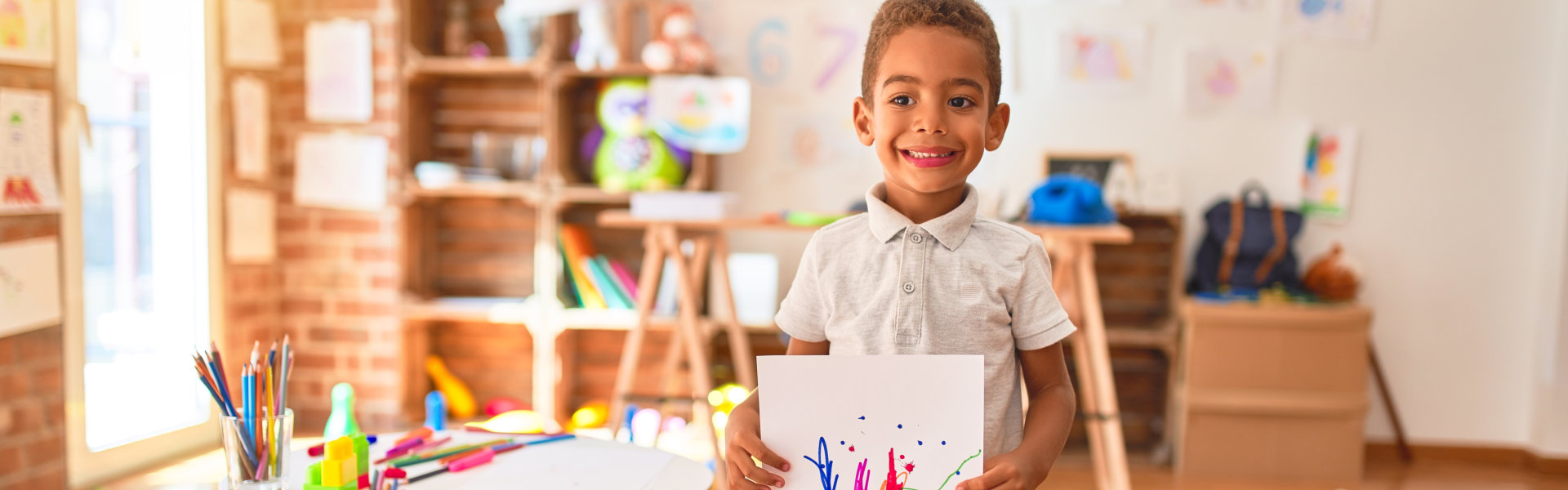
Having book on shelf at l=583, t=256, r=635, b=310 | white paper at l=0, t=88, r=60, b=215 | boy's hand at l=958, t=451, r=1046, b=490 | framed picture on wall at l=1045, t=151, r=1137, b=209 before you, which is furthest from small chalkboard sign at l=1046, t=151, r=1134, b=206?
white paper at l=0, t=88, r=60, b=215

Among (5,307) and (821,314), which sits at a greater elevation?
(821,314)

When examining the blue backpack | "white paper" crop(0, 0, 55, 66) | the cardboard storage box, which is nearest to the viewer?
"white paper" crop(0, 0, 55, 66)

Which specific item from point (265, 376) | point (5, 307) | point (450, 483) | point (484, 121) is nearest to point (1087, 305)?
point (450, 483)

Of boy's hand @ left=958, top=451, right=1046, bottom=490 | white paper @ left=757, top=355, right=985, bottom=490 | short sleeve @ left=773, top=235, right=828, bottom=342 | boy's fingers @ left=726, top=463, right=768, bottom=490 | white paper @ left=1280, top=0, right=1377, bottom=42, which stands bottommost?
boy's fingers @ left=726, top=463, right=768, bottom=490

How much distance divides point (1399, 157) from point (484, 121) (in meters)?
2.95

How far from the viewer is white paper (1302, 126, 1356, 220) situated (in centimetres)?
303

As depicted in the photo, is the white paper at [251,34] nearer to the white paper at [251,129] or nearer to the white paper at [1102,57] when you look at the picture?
the white paper at [251,129]

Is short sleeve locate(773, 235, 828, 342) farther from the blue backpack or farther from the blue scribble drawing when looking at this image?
the blue backpack

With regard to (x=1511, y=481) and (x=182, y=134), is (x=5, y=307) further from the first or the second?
(x=1511, y=481)

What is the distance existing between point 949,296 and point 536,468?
0.46 metres

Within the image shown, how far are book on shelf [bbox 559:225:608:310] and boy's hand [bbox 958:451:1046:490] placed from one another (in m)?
2.40

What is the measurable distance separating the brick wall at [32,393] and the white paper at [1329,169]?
3470mm

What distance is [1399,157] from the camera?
3035 millimetres

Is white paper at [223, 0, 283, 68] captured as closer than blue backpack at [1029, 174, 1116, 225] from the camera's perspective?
No
